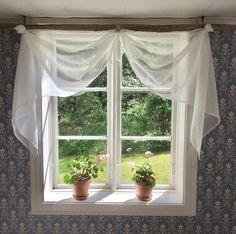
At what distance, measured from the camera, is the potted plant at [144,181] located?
2387mm

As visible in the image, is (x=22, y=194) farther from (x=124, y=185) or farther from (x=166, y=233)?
(x=166, y=233)

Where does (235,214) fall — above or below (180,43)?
below

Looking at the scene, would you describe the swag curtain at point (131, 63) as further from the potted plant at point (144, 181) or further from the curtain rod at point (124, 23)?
the potted plant at point (144, 181)

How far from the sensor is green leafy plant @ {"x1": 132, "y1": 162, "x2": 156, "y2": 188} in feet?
7.82

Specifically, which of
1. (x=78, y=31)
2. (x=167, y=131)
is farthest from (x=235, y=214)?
(x=78, y=31)

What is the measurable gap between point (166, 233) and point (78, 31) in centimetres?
153

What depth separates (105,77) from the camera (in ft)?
8.10

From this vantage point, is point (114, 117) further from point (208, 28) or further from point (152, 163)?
point (208, 28)

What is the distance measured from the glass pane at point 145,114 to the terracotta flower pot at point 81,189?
457 mm

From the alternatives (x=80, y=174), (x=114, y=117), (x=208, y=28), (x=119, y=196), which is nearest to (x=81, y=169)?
(x=80, y=174)

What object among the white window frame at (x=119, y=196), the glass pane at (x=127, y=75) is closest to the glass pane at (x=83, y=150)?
the white window frame at (x=119, y=196)

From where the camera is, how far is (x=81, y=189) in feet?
7.89

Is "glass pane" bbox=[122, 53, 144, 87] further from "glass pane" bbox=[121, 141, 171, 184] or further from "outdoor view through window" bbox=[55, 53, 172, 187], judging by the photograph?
"glass pane" bbox=[121, 141, 171, 184]

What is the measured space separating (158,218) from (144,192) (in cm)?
20
